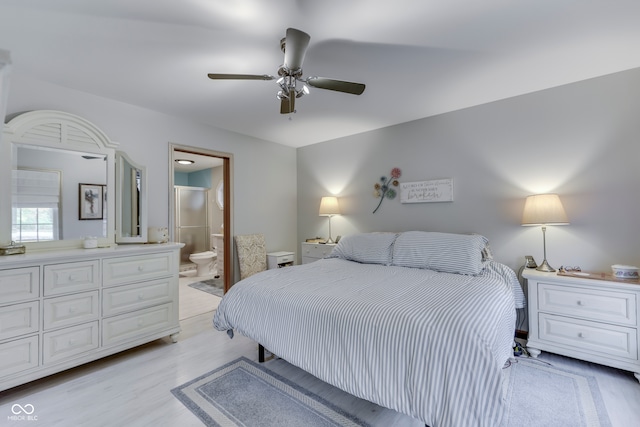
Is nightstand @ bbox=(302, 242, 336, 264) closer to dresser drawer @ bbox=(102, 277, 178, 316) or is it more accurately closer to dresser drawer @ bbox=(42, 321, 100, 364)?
dresser drawer @ bbox=(102, 277, 178, 316)

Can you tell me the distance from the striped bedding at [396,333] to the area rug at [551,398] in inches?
16.6

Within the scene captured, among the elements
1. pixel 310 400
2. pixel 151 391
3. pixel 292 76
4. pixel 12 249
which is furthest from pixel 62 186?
pixel 310 400

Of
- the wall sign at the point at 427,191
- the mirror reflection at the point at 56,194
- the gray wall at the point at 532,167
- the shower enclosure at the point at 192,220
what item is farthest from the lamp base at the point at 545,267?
the shower enclosure at the point at 192,220

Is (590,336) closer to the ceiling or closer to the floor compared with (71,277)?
closer to the floor

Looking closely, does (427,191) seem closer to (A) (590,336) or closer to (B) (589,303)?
(B) (589,303)

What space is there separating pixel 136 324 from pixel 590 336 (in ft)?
12.4

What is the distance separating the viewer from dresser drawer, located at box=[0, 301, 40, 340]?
1.89 metres

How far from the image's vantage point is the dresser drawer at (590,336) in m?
2.07

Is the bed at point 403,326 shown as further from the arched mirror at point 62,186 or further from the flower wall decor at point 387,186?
the arched mirror at point 62,186

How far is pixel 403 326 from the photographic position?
143 cm

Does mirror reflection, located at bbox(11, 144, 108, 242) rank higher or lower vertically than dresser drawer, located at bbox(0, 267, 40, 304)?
higher

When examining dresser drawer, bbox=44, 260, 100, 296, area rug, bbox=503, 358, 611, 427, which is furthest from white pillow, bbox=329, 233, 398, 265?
dresser drawer, bbox=44, 260, 100, 296

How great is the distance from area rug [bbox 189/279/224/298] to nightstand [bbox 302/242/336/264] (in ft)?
4.60

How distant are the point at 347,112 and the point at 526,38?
172 cm
